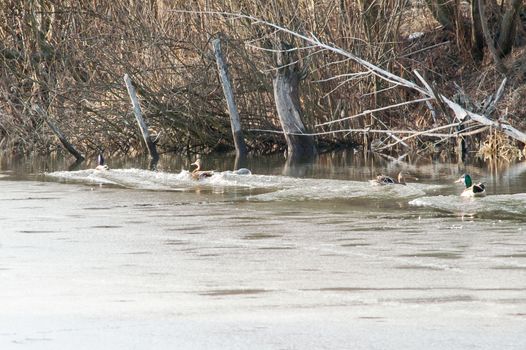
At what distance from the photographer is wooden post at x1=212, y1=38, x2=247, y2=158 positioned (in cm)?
2170

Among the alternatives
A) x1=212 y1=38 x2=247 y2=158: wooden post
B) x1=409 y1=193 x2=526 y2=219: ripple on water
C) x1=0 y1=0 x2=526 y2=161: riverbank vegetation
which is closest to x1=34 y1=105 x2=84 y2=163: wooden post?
x1=0 y1=0 x2=526 y2=161: riverbank vegetation

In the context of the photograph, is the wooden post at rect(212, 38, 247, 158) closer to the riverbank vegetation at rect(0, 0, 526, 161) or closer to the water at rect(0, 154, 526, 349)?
the riverbank vegetation at rect(0, 0, 526, 161)

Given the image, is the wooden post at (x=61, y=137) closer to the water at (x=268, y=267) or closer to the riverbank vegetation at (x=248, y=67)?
the riverbank vegetation at (x=248, y=67)

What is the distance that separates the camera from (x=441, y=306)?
22.8 ft

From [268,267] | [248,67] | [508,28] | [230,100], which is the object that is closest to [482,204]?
[268,267]

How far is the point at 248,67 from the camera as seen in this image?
76.4 feet

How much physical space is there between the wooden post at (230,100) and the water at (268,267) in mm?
6475

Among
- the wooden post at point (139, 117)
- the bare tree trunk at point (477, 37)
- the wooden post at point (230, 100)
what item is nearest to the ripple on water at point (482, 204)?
the wooden post at point (230, 100)

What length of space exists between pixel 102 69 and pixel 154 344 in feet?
59.6

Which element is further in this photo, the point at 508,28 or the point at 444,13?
the point at 444,13

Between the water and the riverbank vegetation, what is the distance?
22.9 feet

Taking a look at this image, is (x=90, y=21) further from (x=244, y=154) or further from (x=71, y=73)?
(x=244, y=154)

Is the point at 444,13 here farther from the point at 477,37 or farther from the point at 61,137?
the point at 61,137

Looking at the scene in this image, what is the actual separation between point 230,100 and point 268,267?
1346 centimetres
